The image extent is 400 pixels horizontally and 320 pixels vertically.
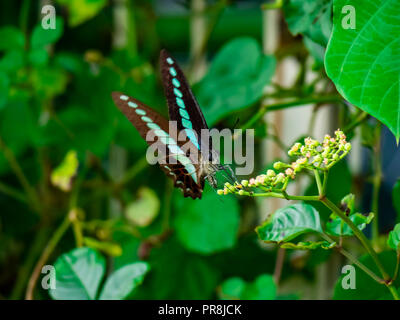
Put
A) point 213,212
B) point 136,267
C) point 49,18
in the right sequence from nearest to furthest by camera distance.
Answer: point 136,267 → point 49,18 → point 213,212

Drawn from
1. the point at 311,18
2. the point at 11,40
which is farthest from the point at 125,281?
the point at 11,40

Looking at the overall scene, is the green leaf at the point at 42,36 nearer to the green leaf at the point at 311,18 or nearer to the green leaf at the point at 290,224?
the green leaf at the point at 311,18

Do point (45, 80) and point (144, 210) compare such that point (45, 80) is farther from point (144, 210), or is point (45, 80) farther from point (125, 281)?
point (125, 281)

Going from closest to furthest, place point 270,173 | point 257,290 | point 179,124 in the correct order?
point 270,173
point 179,124
point 257,290

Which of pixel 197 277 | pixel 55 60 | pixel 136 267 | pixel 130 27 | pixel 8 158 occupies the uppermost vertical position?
pixel 130 27

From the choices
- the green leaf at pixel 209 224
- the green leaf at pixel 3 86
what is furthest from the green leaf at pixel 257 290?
the green leaf at pixel 3 86
